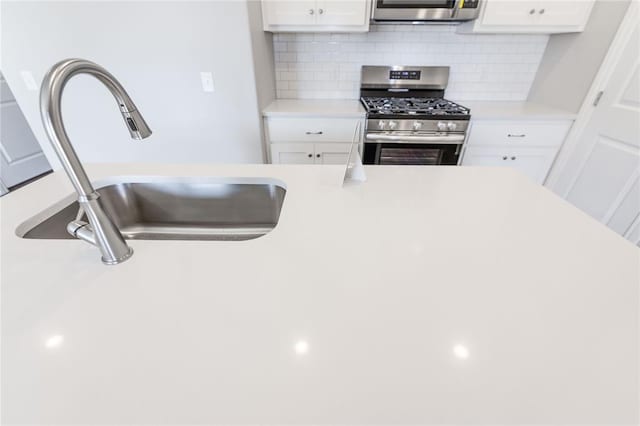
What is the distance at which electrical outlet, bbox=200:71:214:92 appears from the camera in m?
1.86

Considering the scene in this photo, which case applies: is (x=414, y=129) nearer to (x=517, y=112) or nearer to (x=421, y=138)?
(x=421, y=138)

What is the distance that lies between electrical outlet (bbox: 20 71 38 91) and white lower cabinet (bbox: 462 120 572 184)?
3.13 meters

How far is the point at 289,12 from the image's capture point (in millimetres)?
1932

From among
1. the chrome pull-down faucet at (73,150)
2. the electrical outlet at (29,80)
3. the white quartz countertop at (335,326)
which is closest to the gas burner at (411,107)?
the white quartz countertop at (335,326)

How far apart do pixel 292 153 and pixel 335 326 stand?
186 cm

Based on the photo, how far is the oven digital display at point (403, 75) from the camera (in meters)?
2.38

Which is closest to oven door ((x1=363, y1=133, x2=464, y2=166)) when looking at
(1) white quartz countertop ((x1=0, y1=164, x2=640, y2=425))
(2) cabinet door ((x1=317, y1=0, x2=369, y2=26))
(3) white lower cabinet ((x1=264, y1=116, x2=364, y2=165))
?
(3) white lower cabinet ((x1=264, y1=116, x2=364, y2=165))

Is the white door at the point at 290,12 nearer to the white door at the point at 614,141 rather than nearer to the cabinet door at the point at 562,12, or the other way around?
the cabinet door at the point at 562,12

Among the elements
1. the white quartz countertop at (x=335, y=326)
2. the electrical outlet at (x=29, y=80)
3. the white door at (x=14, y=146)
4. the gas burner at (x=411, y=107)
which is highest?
the electrical outlet at (x=29, y=80)

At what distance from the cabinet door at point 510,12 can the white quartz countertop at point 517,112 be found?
57cm

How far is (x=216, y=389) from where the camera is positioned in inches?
15.6

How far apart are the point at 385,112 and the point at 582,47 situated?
4.72 ft

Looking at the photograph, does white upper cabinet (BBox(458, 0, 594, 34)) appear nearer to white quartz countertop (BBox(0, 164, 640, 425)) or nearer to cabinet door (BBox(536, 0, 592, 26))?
cabinet door (BBox(536, 0, 592, 26))

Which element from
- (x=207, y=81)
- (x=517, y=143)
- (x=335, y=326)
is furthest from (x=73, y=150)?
(x=517, y=143)
